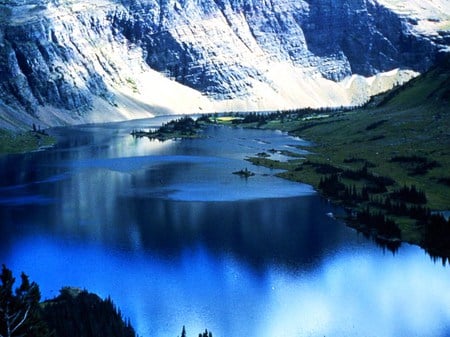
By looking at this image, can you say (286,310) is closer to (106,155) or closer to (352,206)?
(352,206)

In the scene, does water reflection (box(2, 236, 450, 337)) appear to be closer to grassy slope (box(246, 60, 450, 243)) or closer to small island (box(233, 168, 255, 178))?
grassy slope (box(246, 60, 450, 243))

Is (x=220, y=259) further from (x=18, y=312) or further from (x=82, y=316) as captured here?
(x=18, y=312)

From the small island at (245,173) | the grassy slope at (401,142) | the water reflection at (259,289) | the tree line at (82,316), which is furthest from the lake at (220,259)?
the grassy slope at (401,142)

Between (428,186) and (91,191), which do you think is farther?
(91,191)

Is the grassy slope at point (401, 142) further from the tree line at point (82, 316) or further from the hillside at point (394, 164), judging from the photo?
the tree line at point (82, 316)

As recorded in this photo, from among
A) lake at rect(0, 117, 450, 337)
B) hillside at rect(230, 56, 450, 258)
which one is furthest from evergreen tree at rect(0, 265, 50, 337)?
hillside at rect(230, 56, 450, 258)

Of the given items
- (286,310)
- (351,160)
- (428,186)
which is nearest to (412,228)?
(428,186)

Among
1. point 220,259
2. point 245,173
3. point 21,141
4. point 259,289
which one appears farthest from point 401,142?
point 21,141
